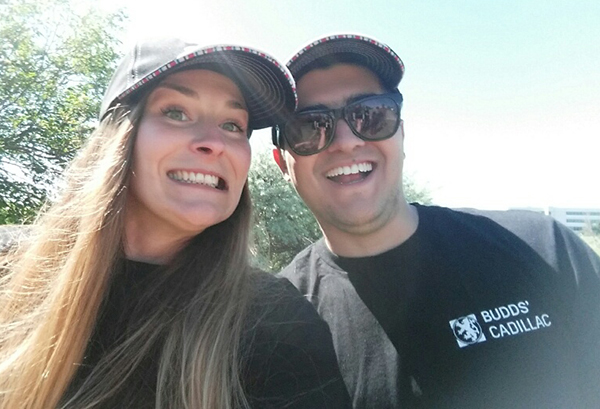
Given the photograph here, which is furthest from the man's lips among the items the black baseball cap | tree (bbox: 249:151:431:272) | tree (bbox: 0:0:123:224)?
tree (bbox: 249:151:431:272)

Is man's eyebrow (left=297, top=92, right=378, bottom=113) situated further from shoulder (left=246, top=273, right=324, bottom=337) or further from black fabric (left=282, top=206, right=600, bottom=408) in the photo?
shoulder (left=246, top=273, right=324, bottom=337)

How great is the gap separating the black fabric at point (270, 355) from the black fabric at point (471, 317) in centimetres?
19

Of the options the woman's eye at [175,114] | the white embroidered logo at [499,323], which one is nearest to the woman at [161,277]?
the woman's eye at [175,114]

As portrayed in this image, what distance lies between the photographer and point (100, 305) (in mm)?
1720

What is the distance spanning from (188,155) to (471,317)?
1.37 meters

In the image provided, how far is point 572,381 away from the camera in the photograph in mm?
1770

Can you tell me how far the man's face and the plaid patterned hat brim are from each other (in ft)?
0.14

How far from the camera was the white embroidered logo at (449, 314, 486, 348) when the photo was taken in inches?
69.8

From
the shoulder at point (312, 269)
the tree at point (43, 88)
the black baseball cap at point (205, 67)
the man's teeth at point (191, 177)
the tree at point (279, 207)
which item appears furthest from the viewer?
the tree at point (279, 207)

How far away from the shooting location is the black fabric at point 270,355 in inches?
61.2

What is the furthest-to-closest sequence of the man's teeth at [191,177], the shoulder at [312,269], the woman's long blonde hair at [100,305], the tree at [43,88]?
the tree at [43,88]
the shoulder at [312,269]
the man's teeth at [191,177]
the woman's long blonde hair at [100,305]

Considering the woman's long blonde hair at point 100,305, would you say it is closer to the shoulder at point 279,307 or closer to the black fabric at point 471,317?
the shoulder at point 279,307

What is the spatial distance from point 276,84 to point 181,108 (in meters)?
0.45

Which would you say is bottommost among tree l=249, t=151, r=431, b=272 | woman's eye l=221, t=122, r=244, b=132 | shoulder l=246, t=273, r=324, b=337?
shoulder l=246, t=273, r=324, b=337
